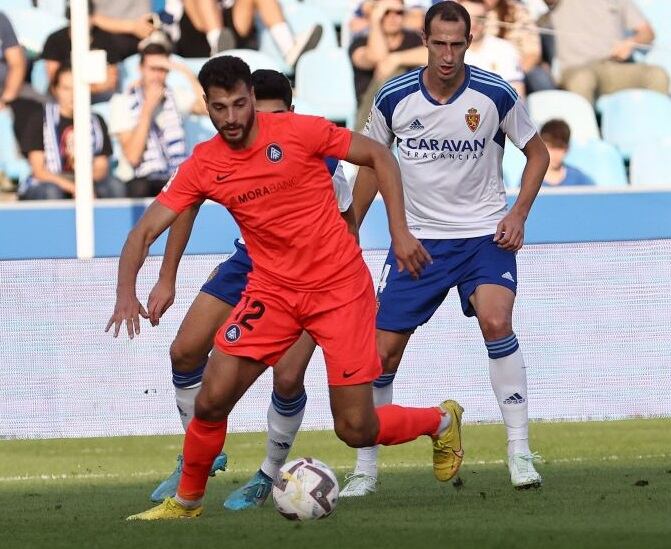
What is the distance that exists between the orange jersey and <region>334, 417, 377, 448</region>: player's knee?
0.55 metres

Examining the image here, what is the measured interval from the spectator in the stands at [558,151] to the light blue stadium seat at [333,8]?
225 cm

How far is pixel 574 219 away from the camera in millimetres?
12648

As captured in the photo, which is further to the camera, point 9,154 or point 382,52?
point 382,52

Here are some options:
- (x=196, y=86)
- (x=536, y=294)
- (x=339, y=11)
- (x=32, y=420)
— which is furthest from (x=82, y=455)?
(x=339, y=11)

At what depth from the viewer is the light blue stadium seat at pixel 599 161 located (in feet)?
44.5

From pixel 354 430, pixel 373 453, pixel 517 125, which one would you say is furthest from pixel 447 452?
pixel 517 125

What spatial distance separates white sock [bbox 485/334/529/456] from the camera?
7238mm

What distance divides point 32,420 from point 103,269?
116 cm

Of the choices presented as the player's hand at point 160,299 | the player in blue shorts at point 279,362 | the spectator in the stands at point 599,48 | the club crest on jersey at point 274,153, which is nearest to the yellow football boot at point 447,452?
the player in blue shorts at point 279,362

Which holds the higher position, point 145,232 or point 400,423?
point 145,232

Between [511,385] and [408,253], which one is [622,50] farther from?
[408,253]

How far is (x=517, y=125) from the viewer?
24.1 ft

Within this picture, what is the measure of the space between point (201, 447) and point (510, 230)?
1.89 meters

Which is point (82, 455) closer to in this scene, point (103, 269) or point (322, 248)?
point (103, 269)
